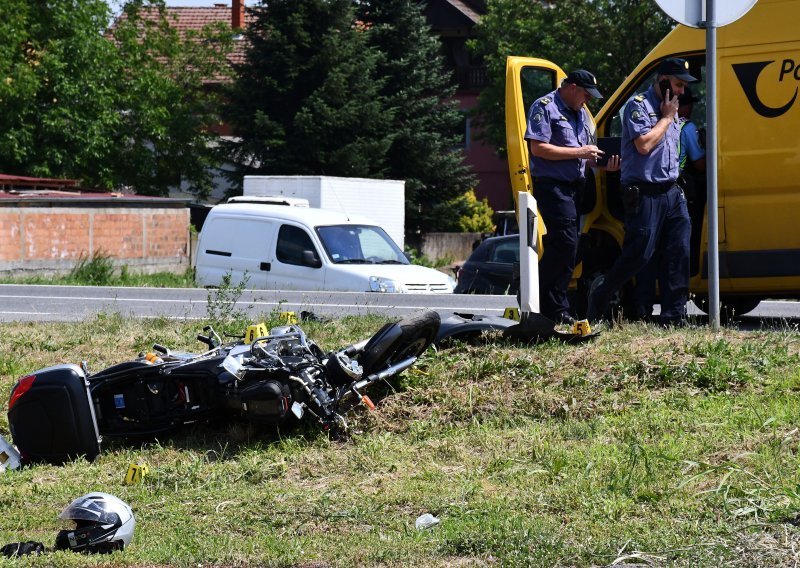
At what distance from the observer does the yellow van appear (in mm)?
9445

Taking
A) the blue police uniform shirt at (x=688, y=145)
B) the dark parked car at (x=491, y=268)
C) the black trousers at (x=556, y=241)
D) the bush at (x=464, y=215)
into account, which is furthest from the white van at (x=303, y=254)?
the bush at (x=464, y=215)

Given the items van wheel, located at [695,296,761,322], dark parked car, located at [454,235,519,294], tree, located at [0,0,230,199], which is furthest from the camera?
tree, located at [0,0,230,199]

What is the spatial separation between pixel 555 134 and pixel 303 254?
898cm

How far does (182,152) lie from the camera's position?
42344mm

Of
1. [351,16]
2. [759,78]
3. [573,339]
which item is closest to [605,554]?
[573,339]

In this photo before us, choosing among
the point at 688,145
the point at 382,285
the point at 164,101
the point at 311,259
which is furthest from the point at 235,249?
the point at 164,101

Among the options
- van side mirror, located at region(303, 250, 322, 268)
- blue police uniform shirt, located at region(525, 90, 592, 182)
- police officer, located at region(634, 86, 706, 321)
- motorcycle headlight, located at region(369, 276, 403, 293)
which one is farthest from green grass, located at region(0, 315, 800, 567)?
van side mirror, located at region(303, 250, 322, 268)

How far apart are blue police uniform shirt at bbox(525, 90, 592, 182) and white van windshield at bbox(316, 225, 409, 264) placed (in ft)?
28.6

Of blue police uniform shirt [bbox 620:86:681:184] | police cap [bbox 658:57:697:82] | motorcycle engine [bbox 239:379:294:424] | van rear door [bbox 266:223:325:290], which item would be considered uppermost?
police cap [bbox 658:57:697:82]

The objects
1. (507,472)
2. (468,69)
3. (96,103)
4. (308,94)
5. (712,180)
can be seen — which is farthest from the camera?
(468,69)

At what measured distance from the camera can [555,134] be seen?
8914 millimetres

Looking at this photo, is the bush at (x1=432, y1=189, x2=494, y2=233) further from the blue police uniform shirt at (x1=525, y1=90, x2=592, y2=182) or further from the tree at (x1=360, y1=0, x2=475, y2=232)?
the blue police uniform shirt at (x1=525, y1=90, x2=592, y2=182)

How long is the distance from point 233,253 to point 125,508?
13330 mm

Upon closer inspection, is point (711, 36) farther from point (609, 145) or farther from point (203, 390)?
point (203, 390)
